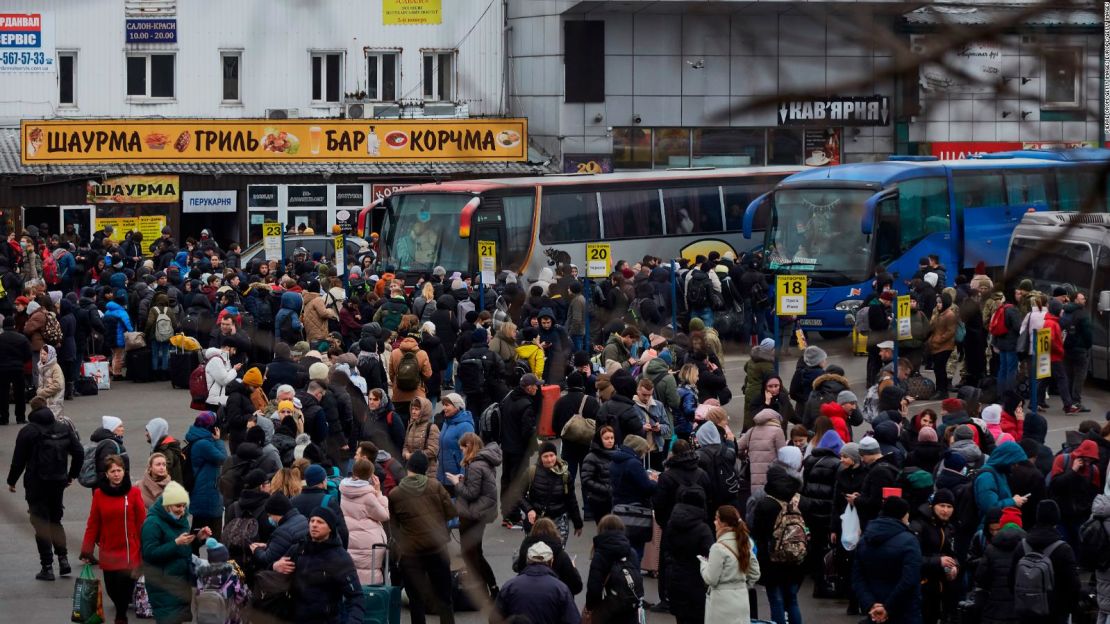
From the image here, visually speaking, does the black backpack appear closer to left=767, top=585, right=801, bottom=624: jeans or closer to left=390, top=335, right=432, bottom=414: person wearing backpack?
A: left=390, top=335, right=432, bottom=414: person wearing backpack

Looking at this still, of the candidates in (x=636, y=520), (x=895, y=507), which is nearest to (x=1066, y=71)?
(x=895, y=507)

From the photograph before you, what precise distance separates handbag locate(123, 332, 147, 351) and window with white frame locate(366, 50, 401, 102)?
16096 mm

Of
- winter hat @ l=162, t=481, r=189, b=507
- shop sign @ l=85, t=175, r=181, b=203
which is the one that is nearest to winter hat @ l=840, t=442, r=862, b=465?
winter hat @ l=162, t=481, r=189, b=507

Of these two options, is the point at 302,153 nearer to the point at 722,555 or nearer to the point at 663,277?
the point at 663,277

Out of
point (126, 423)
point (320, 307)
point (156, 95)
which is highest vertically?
point (156, 95)

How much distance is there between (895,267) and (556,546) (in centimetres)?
1401

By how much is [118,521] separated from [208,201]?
25.3 metres

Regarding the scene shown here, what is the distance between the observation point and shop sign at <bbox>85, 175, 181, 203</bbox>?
33.2 m

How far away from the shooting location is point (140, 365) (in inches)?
819

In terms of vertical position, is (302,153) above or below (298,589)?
above

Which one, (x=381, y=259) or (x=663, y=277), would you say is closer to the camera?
(x=663, y=277)

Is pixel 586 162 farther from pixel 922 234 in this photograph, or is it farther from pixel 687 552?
pixel 687 552

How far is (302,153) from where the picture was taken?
34250mm

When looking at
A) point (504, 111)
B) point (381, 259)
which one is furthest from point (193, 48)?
point (381, 259)
